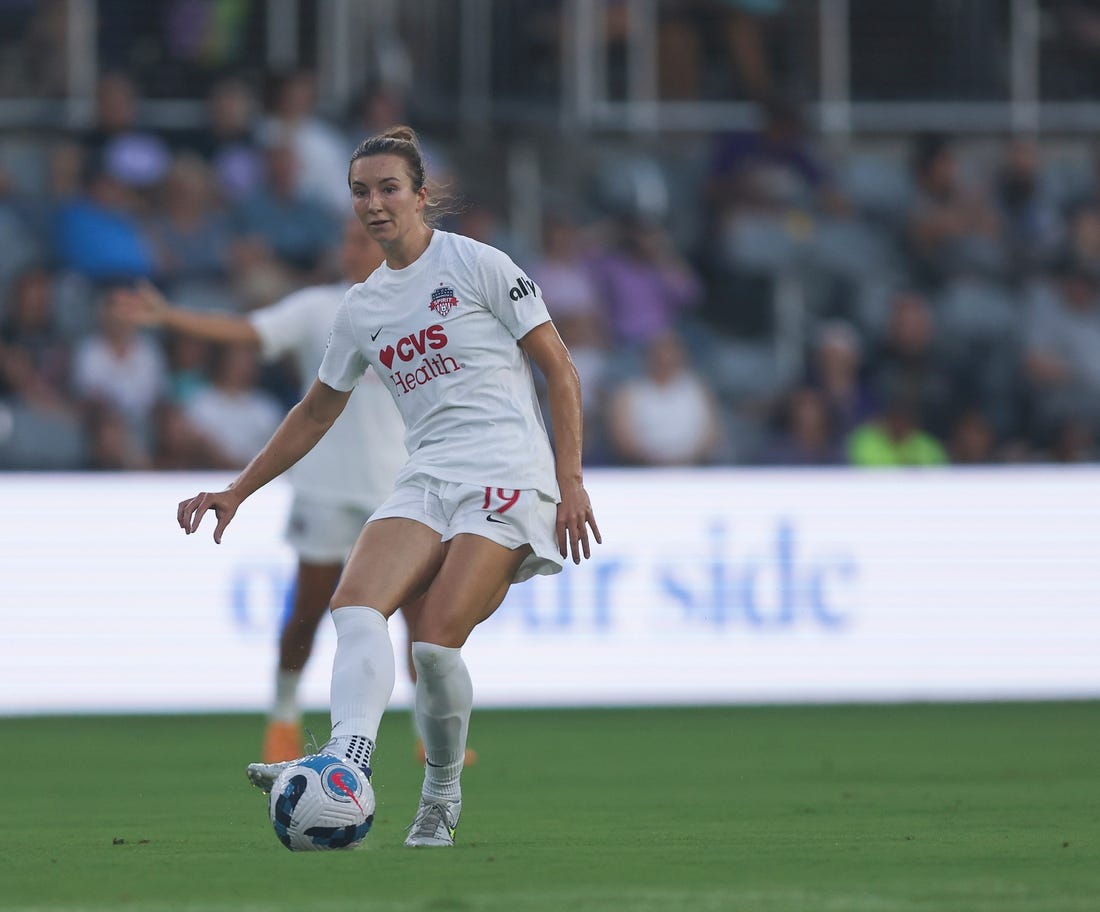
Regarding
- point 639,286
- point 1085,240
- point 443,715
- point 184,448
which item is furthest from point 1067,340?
point 443,715

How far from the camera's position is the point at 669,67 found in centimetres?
1847

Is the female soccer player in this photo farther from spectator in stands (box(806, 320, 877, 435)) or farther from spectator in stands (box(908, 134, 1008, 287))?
spectator in stands (box(908, 134, 1008, 287))

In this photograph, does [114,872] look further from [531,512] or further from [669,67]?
[669,67]

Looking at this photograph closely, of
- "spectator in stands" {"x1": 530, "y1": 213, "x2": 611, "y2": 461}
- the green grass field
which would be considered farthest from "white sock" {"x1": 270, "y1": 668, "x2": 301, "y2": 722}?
"spectator in stands" {"x1": 530, "y1": 213, "x2": 611, "y2": 461}

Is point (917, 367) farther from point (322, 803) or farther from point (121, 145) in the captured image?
point (322, 803)

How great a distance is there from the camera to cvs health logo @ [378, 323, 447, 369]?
21.1 feet

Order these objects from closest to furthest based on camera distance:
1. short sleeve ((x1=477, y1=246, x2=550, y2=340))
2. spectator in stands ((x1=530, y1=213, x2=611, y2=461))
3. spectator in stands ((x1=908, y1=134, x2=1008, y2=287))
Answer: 1. short sleeve ((x1=477, y1=246, x2=550, y2=340))
2. spectator in stands ((x1=530, y1=213, x2=611, y2=461))
3. spectator in stands ((x1=908, y1=134, x2=1008, y2=287))

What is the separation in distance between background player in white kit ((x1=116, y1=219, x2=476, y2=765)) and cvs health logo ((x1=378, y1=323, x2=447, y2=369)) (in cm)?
298

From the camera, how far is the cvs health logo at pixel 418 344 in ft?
21.1

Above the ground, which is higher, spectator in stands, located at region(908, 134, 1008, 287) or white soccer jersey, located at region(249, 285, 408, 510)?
spectator in stands, located at region(908, 134, 1008, 287)

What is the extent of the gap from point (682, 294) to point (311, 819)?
35.7ft

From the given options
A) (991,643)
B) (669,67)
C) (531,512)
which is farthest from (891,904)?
(669,67)

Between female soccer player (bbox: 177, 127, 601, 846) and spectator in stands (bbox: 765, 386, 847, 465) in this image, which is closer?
female soccer player (bbox: 177, 127, 601, 846)

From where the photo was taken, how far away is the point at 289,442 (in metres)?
6.78
